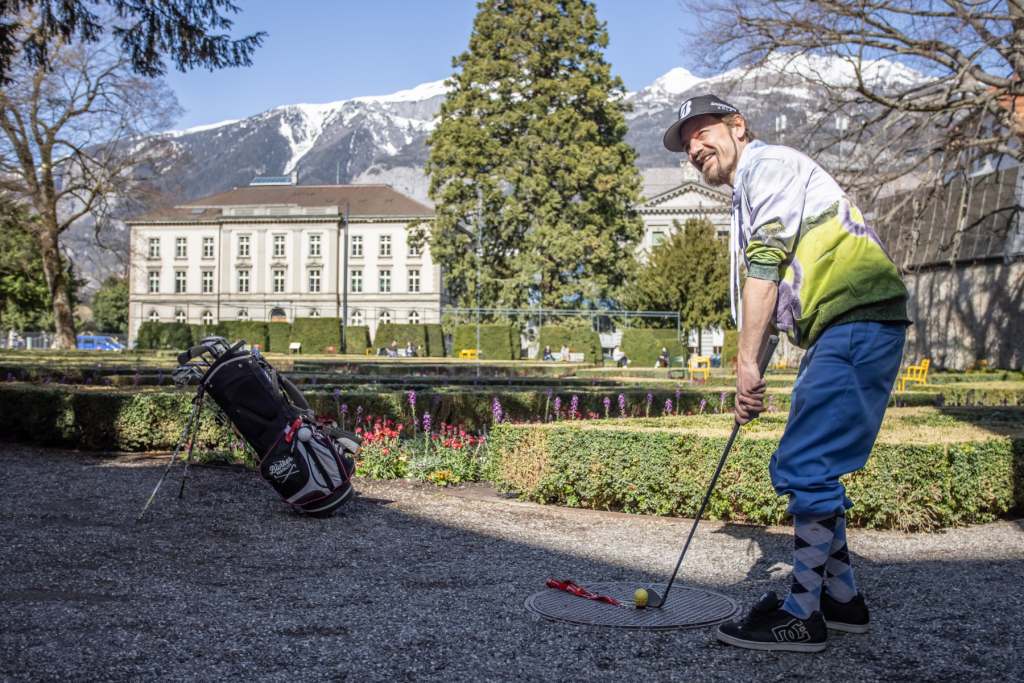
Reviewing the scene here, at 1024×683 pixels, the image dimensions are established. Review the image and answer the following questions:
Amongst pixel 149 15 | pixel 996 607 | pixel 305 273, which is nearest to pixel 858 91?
pixel 149 15

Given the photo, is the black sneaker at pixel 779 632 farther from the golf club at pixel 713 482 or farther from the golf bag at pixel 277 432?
the golf bag at pixel 277 432

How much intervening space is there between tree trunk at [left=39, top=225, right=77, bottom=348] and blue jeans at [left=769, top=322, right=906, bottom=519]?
31.4 metres

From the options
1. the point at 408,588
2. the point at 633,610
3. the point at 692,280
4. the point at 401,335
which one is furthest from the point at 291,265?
the point at 633,610

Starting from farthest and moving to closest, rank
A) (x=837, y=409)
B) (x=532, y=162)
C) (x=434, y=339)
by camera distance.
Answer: (x=434, y=339) < (x=532, y=162) < (x=837, y=409)

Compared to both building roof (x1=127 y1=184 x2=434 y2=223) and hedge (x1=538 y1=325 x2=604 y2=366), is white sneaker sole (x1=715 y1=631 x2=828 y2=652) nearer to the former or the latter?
hedge (x1=538 y1=325 x2=604 y2=366)

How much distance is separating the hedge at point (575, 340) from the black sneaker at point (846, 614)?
3494cm

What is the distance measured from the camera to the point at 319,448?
5.96 metres

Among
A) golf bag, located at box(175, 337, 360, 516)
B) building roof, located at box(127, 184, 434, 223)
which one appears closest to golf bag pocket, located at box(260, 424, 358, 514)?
golf bag, located at box(175, 337, 360, 516)

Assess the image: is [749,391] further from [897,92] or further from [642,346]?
[642,346]

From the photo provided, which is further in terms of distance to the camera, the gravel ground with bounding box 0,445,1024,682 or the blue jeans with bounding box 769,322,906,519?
the blue jeans with bounding box 769,322,906,519

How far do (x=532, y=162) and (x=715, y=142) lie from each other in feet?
116

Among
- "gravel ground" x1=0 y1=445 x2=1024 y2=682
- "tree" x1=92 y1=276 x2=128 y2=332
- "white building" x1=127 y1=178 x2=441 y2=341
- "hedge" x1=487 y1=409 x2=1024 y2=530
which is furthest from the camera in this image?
"tree" x1=92 y1=276 x2=128 y2=332

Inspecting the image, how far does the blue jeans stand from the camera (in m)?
3.21

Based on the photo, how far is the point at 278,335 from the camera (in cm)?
5275
